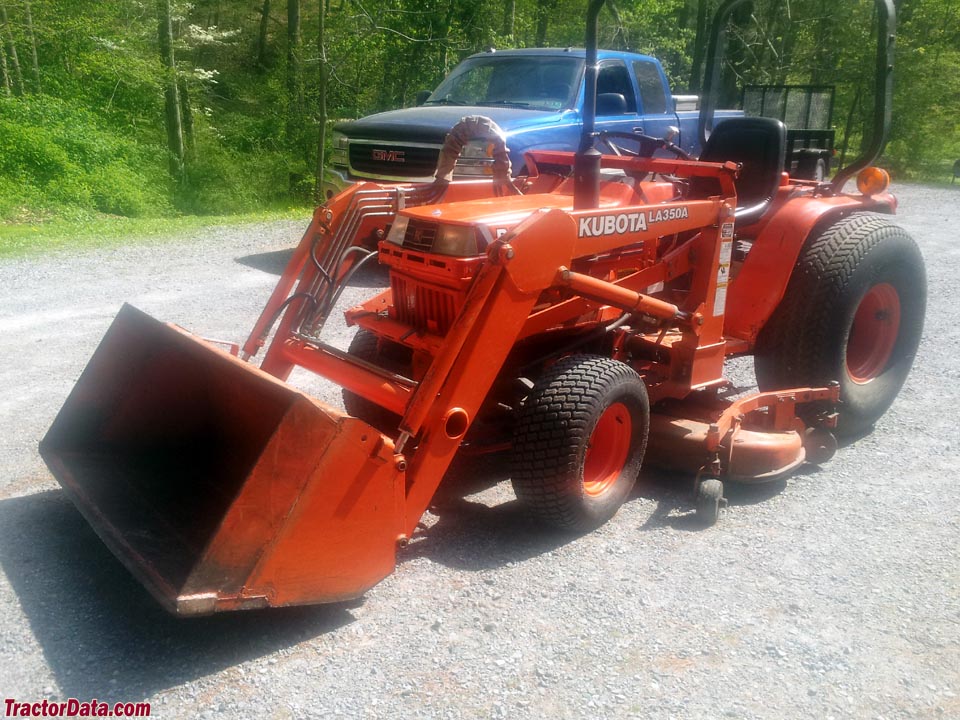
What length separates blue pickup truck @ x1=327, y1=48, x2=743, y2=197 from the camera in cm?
812

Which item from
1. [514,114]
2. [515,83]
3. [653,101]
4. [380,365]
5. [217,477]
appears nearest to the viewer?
[217,477]

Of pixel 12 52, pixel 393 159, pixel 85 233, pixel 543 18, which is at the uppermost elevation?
pixel 543 18

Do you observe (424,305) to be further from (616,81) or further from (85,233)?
(85,233)

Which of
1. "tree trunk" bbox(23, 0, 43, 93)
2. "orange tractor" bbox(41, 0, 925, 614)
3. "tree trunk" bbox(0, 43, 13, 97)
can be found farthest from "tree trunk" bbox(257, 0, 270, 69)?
"orange tractor" bbox(41, 0, 925, 614)

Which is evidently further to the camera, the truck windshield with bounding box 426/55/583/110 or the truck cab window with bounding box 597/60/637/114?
the truck cab window with bounding box 597/60/637/114

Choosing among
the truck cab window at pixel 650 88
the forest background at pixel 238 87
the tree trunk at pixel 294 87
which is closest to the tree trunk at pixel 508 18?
the forest background at pixel 238 87

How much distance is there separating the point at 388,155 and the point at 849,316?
525 cm

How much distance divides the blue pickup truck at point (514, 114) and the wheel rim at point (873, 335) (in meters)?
3.41

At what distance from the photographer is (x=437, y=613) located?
10.1ft

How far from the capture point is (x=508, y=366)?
4.02m

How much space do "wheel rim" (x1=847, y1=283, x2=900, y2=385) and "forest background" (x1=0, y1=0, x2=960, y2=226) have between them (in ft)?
27.2

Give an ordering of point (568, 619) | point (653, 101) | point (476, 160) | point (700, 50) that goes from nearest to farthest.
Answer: point (568, 619) < point (476, 160) < point (653, 101) < point (700, 50)

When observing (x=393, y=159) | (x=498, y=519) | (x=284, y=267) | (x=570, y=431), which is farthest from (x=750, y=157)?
(x=284, y=267)
